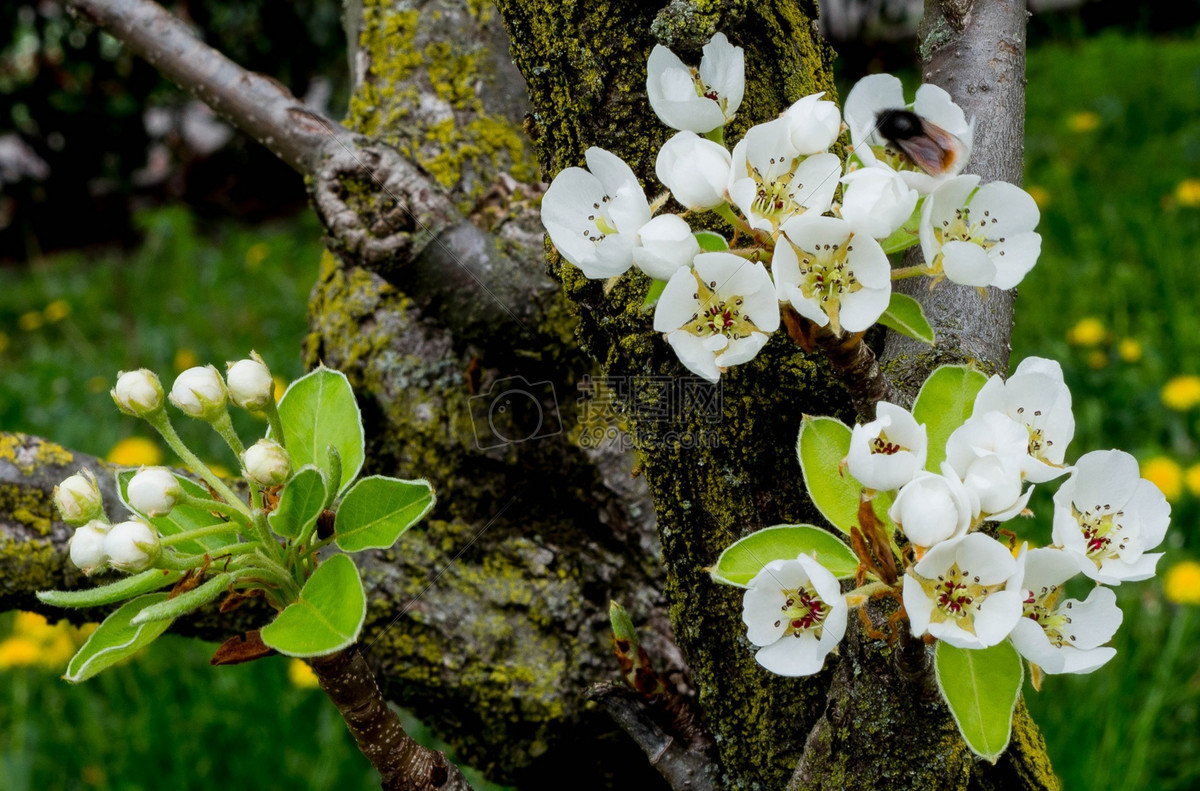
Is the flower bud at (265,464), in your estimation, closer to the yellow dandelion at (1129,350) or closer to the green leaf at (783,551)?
the green leaf at (783,551)

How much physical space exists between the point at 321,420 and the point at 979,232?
0.64m

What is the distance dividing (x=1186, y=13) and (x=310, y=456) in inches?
291

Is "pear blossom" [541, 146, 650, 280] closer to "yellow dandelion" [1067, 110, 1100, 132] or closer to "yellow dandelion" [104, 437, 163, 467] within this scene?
"yellow dandelion" [104, 437, 163, 467]

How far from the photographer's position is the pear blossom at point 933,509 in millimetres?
695

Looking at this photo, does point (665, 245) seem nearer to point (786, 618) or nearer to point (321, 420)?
point (786, 618)

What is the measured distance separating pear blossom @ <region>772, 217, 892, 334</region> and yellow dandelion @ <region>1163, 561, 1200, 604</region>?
179cm

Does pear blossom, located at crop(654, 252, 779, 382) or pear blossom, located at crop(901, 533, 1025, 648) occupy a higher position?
pear blossom, located at crop(654, 252, 779, 382)

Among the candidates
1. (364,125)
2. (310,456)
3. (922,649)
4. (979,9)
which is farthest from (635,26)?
(364,125)

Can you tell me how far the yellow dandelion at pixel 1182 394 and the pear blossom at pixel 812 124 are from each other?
7.48 feet

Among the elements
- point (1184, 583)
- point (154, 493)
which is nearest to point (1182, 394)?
point (1184, 583)

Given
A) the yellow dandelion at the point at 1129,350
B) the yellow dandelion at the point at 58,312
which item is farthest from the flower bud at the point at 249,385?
the yellow dandelion at the point at 58,312

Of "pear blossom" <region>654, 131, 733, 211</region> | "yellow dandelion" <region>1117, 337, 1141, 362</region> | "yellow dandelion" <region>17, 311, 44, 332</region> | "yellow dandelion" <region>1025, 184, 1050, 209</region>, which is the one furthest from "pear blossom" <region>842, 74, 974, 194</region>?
"yellow dandelion" <region>17, 311, 44, 332</region>

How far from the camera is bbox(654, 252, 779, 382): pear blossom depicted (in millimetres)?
743

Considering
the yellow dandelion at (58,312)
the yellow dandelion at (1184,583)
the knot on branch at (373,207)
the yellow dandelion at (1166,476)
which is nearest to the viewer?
the knot on branch at (373,207)
